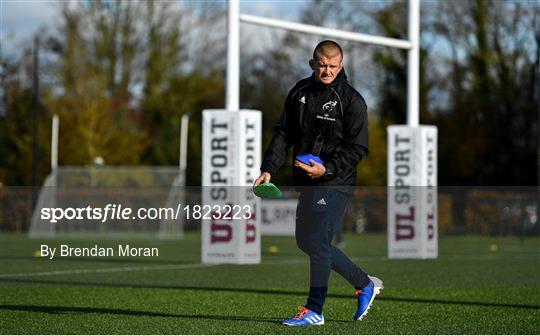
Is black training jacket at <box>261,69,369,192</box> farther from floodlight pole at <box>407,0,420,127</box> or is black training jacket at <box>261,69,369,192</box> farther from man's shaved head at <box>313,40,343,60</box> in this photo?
floodlight pole at <box>407,0,420,127</box>

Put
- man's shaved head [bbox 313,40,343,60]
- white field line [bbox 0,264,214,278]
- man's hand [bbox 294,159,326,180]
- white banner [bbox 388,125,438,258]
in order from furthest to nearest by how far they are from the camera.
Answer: white banner [bbox 388,125,438,258]
white field line [bbox 0,264,214,278]
man's shaved head [bbox 313,40,343,60]
man's hand [bbox 294,159,326,180]

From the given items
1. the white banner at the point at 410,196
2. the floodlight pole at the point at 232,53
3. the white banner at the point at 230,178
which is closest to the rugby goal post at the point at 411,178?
the white banner at the point at 410,196

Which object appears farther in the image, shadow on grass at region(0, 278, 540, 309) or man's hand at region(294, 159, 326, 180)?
shadow on grass at region(0, 278, 540, 309)

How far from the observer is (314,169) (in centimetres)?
711

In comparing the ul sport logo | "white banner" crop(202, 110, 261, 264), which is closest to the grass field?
"white banner" crop(202, 110, 261, 264)

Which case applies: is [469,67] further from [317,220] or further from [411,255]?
[317,220]

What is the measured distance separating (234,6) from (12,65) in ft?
113

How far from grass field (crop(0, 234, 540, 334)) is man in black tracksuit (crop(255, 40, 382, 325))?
479mm

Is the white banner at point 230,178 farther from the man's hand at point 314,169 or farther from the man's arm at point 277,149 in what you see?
the man's hand at point 314,169

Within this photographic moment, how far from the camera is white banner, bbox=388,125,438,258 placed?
18.1 m

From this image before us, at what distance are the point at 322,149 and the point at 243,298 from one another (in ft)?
9.96

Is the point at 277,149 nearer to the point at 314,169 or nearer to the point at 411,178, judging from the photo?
the point at 314,169

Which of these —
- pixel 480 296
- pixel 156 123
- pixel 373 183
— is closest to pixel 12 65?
pixel 156 123

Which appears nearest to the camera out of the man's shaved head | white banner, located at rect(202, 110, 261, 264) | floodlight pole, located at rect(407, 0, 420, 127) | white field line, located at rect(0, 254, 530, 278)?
the man's shaved head
